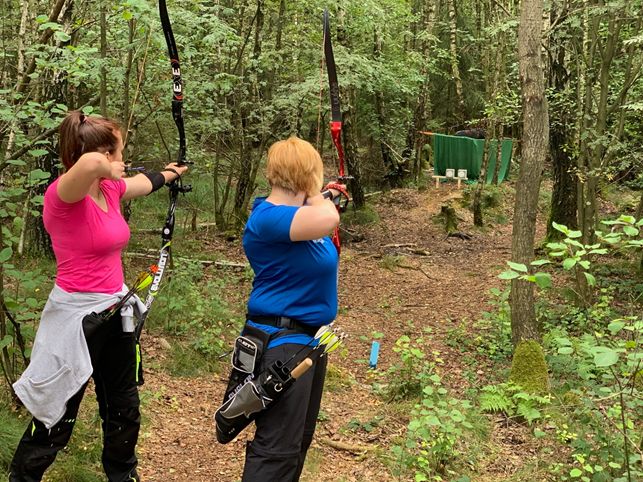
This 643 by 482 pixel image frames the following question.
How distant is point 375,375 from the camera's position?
21.1 feet

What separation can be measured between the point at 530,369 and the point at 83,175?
4.81m

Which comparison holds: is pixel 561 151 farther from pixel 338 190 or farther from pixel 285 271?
pixel 285 271

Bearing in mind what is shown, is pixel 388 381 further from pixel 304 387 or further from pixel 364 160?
pixel 364 160

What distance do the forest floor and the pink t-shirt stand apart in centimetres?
148

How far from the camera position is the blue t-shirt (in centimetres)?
255

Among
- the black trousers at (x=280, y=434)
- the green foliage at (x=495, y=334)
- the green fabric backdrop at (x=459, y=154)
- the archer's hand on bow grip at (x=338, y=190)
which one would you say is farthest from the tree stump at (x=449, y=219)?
the black trousers at (x=280, y=434)

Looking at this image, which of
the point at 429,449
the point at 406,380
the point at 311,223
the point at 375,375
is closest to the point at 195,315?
the point at 375,375

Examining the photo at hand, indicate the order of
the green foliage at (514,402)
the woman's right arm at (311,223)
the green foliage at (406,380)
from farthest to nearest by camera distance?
the green foliage at (406,380) → the green foliage at (514,402) → the woman's right arm at (311,223)

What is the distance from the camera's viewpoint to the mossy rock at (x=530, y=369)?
19.0 ft

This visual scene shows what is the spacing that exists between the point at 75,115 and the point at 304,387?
164 centimetres

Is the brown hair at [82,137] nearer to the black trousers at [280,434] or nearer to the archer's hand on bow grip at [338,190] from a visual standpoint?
the archer's hand on bow grip at [338,190]

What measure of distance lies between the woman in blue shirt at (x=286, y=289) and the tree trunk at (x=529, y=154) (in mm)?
4070

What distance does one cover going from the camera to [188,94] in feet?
28.4

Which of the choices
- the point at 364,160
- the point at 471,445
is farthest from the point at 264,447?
the point at 364,160
